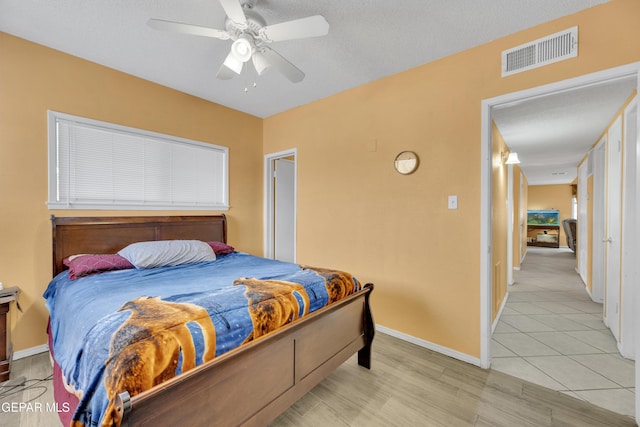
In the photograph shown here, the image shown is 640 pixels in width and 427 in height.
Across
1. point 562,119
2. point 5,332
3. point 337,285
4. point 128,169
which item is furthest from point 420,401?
point 562,119

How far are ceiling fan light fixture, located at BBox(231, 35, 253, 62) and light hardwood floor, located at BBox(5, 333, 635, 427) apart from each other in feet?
7.75

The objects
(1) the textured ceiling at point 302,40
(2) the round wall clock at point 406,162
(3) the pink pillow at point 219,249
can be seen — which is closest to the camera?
(1) the textured ceiling at point 302,40

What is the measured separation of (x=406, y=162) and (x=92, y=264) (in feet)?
9.67

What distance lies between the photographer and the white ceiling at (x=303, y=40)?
1938 millimetres

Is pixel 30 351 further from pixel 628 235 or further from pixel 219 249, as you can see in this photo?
pixel 628 235

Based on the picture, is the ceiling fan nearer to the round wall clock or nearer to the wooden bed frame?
the round wall clock

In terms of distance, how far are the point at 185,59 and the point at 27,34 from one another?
1.20 m

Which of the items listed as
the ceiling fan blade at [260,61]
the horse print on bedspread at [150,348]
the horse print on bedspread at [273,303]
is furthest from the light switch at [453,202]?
the horse print on bedspread at [150,348]

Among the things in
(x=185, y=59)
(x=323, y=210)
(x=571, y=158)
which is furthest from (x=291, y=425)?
(x=571, y=158)

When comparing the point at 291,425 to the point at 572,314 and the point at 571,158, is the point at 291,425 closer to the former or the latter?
Result: the point at 572,314

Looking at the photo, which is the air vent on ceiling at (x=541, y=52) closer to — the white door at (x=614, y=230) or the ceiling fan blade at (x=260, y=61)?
the white door at (x=614, y=230)

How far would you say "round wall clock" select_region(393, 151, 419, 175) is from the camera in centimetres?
272

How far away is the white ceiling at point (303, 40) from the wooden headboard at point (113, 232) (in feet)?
5.12

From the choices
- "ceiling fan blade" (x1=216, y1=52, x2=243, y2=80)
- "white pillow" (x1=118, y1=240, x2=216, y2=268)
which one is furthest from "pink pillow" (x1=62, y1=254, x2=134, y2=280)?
"ceiling fan blade" (x1=216, y1=52, x2=243, y2=80)
